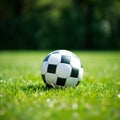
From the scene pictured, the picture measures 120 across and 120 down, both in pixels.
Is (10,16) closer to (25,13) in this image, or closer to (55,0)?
(25,13)

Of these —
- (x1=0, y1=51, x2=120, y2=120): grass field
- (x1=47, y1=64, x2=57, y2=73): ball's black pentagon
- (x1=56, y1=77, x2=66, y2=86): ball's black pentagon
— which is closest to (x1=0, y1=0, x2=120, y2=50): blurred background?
(x1=47, y1=64, x2=57, y2=73): ball's black pentagon

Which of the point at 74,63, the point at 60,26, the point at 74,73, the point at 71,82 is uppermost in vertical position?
the point at 74,63

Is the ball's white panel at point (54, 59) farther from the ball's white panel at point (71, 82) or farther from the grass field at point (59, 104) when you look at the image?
the grass field at point (59, 104)

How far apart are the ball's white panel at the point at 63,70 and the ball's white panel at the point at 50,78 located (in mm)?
106

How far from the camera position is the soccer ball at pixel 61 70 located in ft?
22.0

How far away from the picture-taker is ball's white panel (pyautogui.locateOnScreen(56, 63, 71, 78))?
264 inches

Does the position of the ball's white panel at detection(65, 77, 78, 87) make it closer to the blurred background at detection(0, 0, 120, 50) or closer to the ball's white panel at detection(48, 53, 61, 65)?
the ball's white panel at detection(48, 53, 61, 65)

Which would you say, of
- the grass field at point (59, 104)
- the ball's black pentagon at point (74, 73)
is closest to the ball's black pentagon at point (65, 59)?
the ball's black pentagon at point (74, 73)

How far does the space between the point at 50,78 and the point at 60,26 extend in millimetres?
35215

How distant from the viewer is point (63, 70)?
264 inches

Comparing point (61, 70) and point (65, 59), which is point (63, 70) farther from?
point (65, 59)

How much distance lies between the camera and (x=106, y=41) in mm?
42531

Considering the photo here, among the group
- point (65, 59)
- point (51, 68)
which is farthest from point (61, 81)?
point (65, 59)

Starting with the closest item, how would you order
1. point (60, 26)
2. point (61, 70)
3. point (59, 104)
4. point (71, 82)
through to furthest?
point (59, 104)
point (61, 70)
point (71, 82)
point (60, 26)
